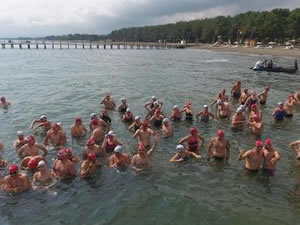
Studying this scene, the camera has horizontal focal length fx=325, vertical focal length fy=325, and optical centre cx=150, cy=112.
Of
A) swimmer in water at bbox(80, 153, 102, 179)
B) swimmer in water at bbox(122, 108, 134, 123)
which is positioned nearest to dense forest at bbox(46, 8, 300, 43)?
swimmer in water at bbox(122, 108, 134, 123)

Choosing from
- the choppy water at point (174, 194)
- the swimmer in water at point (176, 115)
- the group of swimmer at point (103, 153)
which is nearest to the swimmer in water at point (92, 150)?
the group of swimmer at point (103, 153)

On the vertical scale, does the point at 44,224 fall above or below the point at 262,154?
below

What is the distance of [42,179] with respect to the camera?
11398 millimetres

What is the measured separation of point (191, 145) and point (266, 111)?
410 inches

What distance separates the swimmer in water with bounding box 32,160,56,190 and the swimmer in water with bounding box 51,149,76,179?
33 centimetres

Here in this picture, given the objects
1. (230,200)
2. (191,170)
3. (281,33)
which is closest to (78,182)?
(191,170)

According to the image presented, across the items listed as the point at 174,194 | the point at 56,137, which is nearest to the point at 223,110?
the point at 174,194

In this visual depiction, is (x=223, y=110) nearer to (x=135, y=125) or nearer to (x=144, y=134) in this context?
(x=135, y=125)

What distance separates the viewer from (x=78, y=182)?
11.8m

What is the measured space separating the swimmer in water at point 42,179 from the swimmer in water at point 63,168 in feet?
1.08

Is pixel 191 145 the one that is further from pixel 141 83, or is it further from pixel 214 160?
pixel 141 83

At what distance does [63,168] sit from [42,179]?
0.83 m

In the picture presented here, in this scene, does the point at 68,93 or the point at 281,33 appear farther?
the point at 281,33

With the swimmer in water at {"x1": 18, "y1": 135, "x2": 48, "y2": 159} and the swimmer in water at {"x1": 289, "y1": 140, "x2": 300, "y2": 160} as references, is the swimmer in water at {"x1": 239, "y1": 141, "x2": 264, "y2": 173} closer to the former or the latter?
Answer: the swimmer in water at {"x1": 289, "y1": 140, "x2": 300, "y2": 160}
